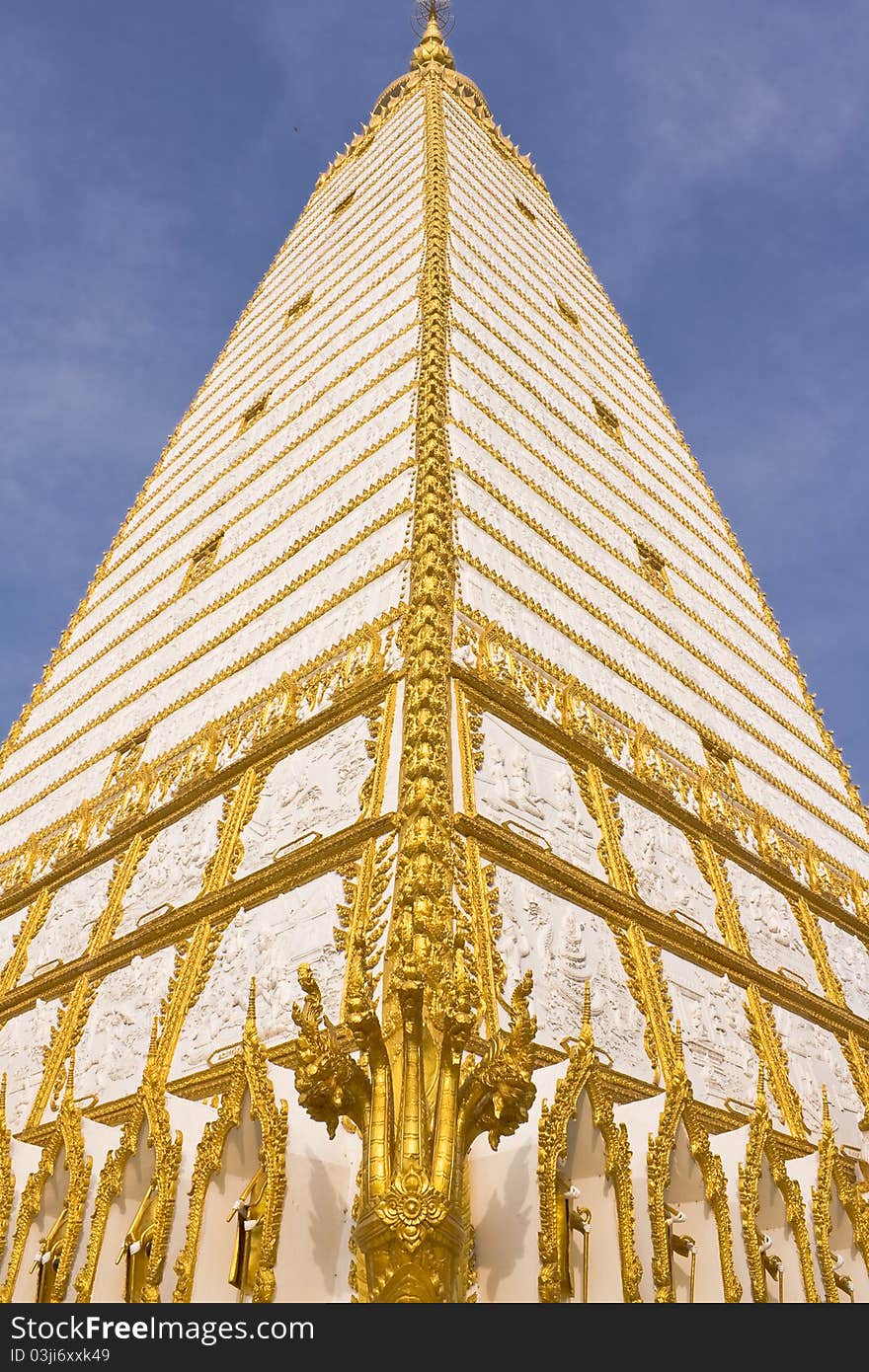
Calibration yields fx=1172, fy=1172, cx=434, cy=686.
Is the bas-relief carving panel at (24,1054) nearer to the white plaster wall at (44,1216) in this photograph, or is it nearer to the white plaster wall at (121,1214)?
the white plaster wall at (44,1216)

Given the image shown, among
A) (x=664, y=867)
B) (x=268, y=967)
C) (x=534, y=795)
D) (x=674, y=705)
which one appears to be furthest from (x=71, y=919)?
(x=674, y=705)

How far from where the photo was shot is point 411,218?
13242 millimetres

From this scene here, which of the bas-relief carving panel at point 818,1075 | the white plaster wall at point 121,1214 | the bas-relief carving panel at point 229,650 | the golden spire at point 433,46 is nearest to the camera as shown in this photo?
the white plaster wall at point 121,1214

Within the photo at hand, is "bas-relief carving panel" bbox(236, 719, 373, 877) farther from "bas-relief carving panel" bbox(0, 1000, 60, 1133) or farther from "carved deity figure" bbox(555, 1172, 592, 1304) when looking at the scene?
"carved deity figure" bbox(555, 1172, 592, 1304)

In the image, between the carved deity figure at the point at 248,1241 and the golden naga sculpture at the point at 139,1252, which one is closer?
the carved deity figure at the point at 248,1241

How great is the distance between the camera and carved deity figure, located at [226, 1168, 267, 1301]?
4078 millimetres

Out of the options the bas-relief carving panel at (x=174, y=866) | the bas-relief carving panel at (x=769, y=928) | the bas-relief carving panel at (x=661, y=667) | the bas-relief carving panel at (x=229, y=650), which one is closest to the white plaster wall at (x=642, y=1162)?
the bas-relief carving panel at (x=769, y=928)

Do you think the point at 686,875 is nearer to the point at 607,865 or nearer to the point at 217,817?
the point at 607,865

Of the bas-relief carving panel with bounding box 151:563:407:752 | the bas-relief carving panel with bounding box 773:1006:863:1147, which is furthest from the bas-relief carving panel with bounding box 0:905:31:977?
the bas-relief carving panel with bounding box 773:1006:863:1147

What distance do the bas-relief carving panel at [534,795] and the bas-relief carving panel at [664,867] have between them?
0.40 metres

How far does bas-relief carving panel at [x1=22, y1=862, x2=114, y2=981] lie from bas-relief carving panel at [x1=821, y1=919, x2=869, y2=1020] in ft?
16.1

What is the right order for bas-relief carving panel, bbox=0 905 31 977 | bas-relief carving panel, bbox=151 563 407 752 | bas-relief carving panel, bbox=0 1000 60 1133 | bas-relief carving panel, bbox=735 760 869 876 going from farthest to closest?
bas-relief carving panel, bbox=735 760 869 876, bas-relief carving panel, bbox=0 905 31 977, bas-relief carving panel, bbox=151 563 407 752, bas-relief carving panel, bbox=0 1000 60 1133

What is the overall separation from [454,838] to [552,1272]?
187 centimetres

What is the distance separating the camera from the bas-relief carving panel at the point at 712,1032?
5.93 metres
